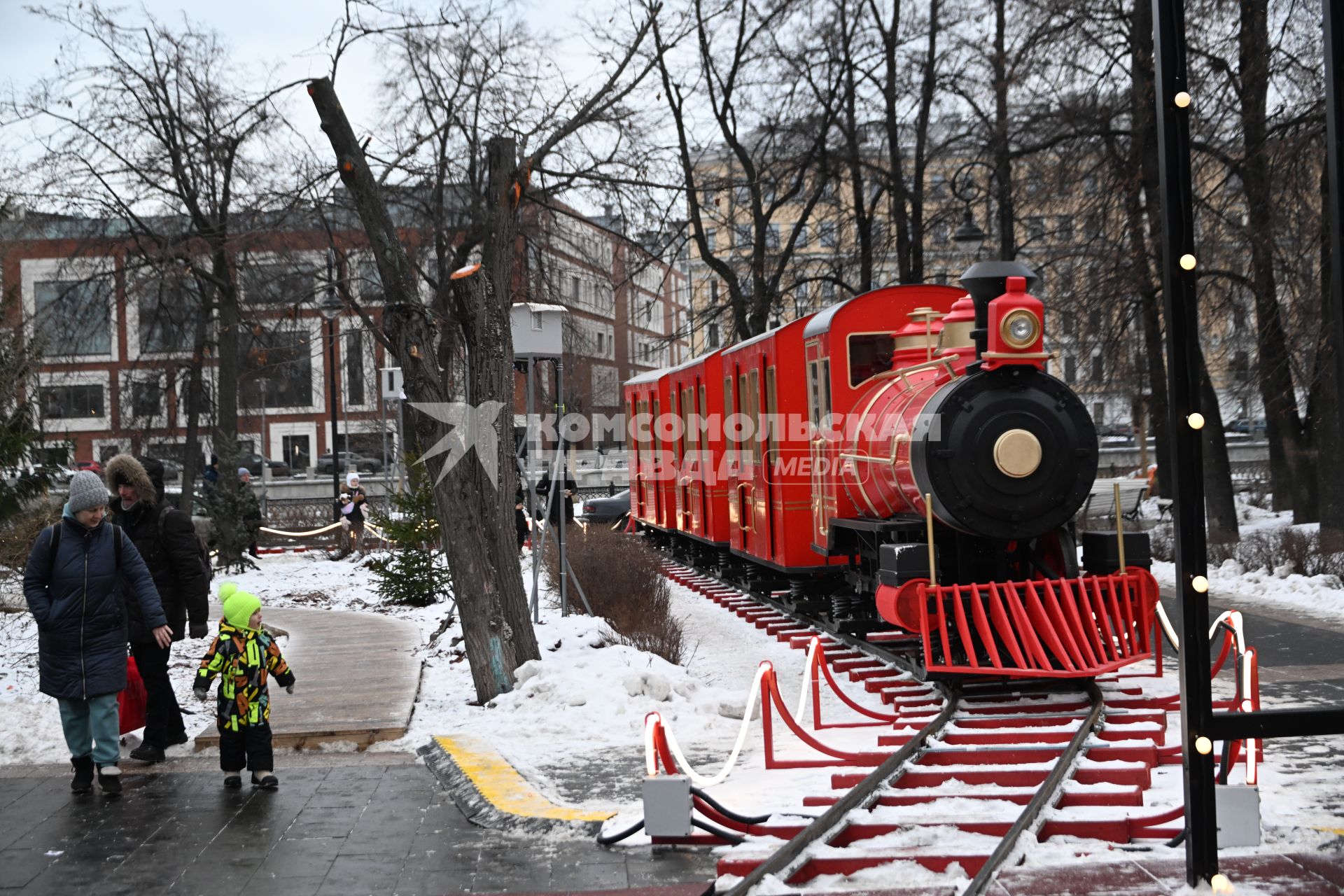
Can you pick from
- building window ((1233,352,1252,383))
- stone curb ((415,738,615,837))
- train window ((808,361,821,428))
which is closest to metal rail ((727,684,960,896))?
stone curb ((415,738,615,837))

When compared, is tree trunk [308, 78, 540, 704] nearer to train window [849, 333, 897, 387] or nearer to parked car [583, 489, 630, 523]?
train window [849, 333, 897, 387]

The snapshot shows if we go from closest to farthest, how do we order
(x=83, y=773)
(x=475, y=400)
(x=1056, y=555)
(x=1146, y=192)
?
1. (x=83, y=773)
2. (x=475, y=400)
3. (x=1056, y=555)
4. (x=1146, y=192)

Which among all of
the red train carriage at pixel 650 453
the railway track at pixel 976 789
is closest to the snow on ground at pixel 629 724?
the railway track at pixel 976 789

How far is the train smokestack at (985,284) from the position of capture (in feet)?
31.6

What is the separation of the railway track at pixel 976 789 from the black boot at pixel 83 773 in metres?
3.71

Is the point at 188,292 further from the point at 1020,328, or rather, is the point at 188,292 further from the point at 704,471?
the point at 1020,328

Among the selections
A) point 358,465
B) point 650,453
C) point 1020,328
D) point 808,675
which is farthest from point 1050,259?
point 358,465

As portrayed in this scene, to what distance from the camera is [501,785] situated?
7195 mm

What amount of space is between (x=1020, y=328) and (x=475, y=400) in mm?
4091

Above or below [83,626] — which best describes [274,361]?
above

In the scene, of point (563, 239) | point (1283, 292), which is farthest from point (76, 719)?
point (1283, 292)

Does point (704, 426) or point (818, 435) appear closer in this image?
point (818, 435)

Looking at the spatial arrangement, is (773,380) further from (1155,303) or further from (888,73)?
(888,73)

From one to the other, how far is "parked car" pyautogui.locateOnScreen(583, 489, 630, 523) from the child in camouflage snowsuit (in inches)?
1003
